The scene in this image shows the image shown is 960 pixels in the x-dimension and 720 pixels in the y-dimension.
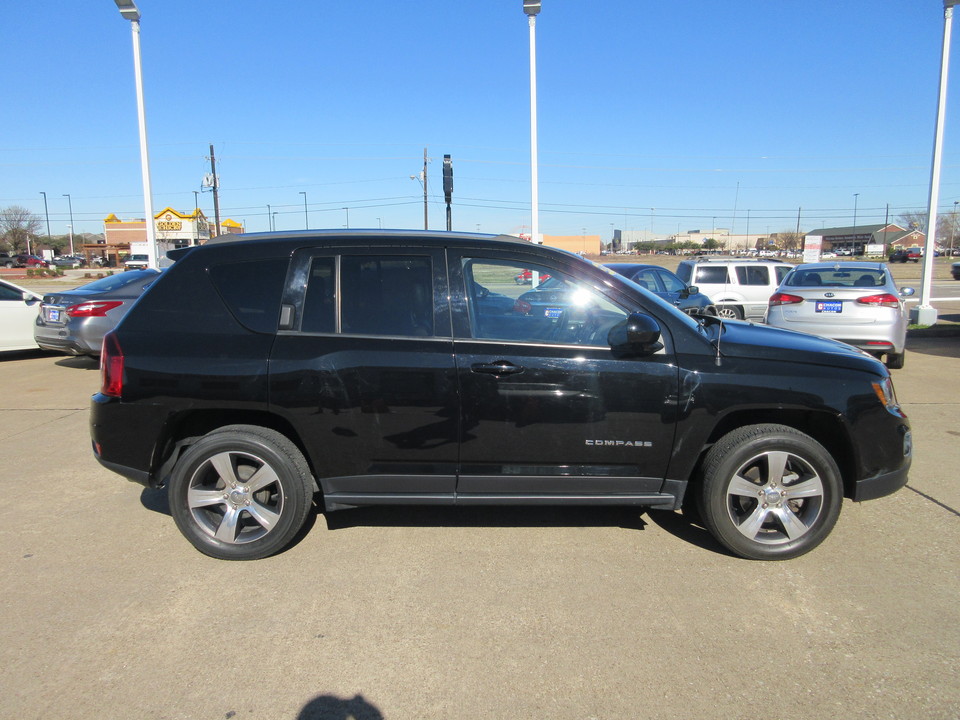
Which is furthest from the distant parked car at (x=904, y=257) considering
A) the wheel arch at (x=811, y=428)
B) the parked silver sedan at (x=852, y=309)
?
the wheel arch at (x=811, y=428)

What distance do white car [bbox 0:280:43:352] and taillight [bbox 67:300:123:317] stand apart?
1.74m

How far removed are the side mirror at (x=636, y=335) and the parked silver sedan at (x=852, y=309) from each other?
6967mm

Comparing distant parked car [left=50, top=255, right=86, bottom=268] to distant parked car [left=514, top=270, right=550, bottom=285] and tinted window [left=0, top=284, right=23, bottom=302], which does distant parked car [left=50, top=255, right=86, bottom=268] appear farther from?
distant parked car [left=514, top=270, right=550, bottom=285]

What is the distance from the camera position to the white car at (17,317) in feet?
35.0

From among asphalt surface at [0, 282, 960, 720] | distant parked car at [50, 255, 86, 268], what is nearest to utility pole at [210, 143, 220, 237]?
distant parked car at [50, 255, 86, 268]

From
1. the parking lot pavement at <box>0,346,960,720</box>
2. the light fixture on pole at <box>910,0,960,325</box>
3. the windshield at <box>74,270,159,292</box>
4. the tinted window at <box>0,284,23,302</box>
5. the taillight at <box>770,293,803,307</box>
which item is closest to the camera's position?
the parking lot pavement at <box>0,346,960,720</box>

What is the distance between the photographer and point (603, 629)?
310cm

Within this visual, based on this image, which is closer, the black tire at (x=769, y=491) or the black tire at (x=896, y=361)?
the black tire at (x=769, y=491)

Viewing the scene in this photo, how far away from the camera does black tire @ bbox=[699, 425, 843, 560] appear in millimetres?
3623

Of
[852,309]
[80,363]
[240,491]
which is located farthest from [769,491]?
[80,363]

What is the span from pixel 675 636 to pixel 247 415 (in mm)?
2526

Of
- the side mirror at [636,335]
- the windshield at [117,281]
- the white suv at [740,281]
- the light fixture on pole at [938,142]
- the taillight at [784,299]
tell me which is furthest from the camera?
the white suv at [740,281]

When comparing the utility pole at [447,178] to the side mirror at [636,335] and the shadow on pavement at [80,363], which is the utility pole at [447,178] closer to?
the shadow on pavement at [80,363]

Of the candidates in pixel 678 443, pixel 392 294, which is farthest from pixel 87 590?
pixel 678 443
